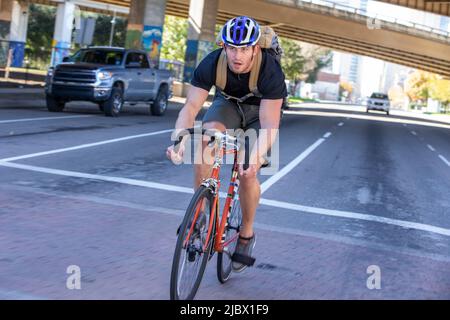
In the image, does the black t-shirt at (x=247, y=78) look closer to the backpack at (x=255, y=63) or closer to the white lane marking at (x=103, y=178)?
the backpack at (x=255, y=63)

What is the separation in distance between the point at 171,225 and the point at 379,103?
62.6 m

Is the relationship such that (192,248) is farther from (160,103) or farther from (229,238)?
(160,103)

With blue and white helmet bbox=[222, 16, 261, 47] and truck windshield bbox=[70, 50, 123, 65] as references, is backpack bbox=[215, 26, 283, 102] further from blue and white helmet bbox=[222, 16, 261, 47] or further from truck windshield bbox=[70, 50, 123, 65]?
truck windshield bbox=[70, 50, 123, 65]

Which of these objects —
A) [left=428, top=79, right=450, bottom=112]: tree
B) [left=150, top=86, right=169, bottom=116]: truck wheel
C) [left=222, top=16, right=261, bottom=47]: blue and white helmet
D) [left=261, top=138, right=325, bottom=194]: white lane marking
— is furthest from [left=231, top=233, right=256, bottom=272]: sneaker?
[left=428, top=79, right=450, bottom=112]: tree

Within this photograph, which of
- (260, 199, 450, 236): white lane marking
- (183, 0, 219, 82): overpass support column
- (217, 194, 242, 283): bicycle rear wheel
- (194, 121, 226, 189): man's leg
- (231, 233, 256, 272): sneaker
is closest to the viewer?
(194, 121, 226, 189): man's leg

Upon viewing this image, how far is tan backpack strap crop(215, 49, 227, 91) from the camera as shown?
5.27 metres

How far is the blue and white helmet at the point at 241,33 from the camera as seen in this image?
4.92 meters

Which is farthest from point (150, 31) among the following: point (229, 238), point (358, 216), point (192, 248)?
point (192, 248)

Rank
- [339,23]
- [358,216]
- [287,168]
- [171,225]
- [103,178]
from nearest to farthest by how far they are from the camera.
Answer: [171,225], [358,216], [103,178], [287,168], [339,23]

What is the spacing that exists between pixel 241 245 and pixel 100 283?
3.64ft

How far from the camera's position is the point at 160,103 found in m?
25.7
